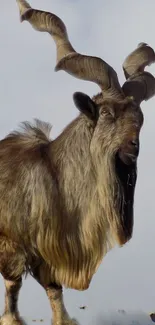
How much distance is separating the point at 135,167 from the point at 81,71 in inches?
59.1

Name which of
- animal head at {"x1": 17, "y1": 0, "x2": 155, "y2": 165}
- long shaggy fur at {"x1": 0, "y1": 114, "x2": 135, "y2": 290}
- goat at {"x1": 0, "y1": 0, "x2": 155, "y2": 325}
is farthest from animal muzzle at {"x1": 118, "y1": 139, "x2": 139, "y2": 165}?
long shaggy fur at {"x1": 0, "y1": 114, "x2": 135, "y2": 290}

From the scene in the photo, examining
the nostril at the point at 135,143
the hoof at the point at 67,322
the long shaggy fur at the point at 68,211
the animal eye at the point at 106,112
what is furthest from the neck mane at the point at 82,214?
the nostril at the point at 135,143

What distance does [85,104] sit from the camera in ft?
37.9

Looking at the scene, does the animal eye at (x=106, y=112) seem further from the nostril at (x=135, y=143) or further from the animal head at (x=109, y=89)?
the nostril at (x=135, y=143)

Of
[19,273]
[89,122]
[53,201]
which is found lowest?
[19,273]

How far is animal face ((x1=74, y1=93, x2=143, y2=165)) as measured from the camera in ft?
36.5

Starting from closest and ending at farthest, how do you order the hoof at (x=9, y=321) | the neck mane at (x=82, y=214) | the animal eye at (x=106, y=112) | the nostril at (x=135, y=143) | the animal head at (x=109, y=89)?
the nostril at (x=135, y=143)
the animal head at (x=109, y=89)
the animal eye at (x=106, y=112)
the neck mane at (x=82, y=214)
the hoof at (x=9, y=321)

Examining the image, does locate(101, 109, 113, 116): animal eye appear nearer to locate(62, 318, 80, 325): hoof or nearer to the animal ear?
the animal ear

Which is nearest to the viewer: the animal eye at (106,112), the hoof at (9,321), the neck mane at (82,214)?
the animal eye at (106,112)

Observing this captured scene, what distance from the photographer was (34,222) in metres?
11.8

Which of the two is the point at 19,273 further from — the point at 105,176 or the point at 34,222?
the point at 105,176

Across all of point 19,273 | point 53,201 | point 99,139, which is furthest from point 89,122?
point 19,273

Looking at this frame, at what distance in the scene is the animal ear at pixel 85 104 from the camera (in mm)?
11523

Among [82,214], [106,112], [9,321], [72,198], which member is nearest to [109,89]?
[106,112]
